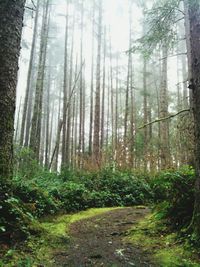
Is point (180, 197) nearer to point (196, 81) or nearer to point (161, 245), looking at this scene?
point (161, 245)

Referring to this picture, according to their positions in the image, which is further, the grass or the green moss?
the green moss

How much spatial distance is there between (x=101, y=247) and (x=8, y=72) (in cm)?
287

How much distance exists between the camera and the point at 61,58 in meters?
35.1

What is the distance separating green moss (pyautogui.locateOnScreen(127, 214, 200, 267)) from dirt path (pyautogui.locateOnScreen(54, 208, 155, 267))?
0.46 ft

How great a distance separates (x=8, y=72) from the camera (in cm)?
403

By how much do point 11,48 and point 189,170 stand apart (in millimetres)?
3385

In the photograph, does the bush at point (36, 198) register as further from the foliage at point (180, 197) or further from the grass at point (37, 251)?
the foliage at point (180, 197)

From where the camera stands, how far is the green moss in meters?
3.08

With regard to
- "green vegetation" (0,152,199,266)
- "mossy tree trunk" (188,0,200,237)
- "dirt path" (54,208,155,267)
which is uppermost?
"mossy tree trunk" (188,0,200,237)

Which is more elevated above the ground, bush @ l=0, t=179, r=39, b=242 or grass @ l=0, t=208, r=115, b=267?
bush @ l=0, t=179, r=39, b=242

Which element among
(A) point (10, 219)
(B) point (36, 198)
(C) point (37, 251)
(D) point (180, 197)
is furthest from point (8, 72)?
(D) point (180, 197)

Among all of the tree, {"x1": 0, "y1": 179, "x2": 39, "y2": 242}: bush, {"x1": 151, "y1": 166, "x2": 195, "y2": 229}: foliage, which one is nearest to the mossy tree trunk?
{"x1": 151, "y1": 166, "x2": 195, "y2": 229}: foliage

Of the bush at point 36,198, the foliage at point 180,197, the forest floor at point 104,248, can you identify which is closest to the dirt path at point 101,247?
the forest floor at point 104,248

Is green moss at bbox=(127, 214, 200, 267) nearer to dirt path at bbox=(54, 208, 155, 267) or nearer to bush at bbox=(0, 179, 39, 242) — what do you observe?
dirt path at bbox=(54, 208, 155, 267)
